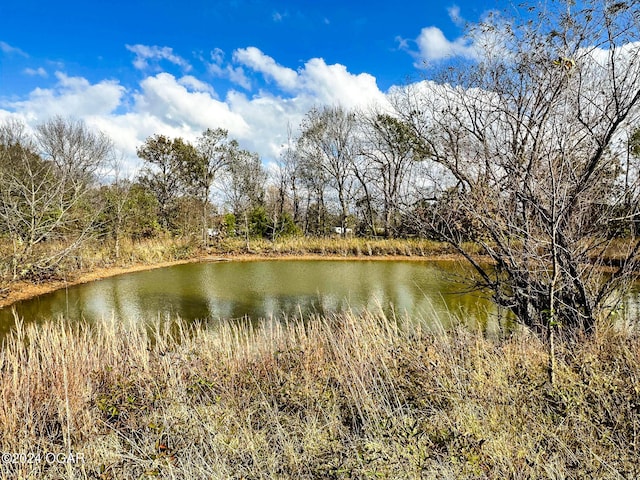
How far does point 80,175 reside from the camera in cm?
1340

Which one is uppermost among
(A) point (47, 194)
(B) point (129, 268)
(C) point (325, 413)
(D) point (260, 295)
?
(A) point (47, 194)

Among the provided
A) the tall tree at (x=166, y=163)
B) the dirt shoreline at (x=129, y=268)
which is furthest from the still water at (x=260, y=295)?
the tall tree at (x=166, y=163)

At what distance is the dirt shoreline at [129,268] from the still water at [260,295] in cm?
37

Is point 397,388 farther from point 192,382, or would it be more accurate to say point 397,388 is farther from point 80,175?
point 80,175

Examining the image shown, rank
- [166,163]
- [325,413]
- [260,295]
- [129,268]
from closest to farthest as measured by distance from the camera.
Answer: [325,413] < [260,295] < [129,268] < [166,163]

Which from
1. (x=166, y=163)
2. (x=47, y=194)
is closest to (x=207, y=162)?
(x=166, y=163)

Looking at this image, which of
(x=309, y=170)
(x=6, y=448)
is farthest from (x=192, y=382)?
(x=309, y=170)

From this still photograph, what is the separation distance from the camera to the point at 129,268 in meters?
11.6

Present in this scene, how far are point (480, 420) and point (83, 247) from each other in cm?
1224

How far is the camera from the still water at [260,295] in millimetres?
6539

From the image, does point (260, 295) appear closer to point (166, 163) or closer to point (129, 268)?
point (129, 268)

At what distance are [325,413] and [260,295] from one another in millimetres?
5991

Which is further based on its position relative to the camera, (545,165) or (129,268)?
(129,268)

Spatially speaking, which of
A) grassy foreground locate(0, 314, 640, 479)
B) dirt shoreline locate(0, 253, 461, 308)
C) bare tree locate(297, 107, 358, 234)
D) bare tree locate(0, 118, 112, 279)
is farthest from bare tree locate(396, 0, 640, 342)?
bare tree locate(297, 107, 358, 234)
